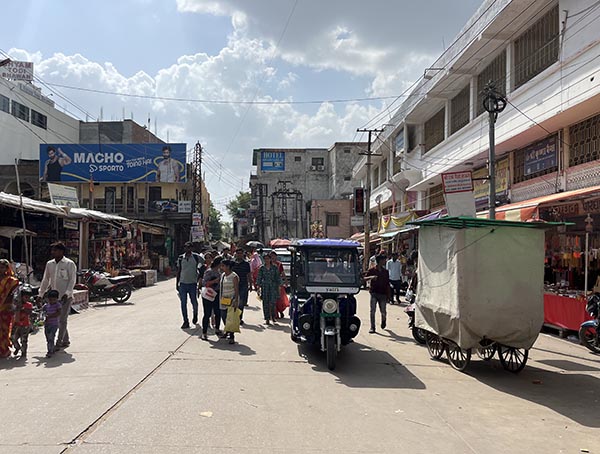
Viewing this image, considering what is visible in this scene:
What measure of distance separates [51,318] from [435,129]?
71.9 feet

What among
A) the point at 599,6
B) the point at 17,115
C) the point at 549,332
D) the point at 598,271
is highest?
the point at 17,115

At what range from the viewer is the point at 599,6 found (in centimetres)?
1255

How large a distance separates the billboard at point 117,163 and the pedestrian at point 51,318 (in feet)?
126

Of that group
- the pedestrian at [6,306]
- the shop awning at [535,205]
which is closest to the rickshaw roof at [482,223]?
the shop awning at [535,205]

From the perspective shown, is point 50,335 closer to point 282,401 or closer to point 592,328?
point 282,401

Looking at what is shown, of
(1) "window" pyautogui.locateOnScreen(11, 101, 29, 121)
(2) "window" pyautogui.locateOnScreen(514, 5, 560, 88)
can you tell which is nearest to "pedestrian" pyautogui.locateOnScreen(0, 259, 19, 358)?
(2) "window" pyautogui.locateOnScreen(514, 5, 560, 88)

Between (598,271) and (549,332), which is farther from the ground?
(598,271)

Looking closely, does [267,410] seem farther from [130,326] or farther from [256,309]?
[256,309]

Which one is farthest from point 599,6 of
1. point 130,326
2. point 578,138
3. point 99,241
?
point 99,241

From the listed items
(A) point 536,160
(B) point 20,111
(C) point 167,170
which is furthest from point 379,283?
(B) point 20,111

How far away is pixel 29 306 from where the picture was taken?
8.41 m

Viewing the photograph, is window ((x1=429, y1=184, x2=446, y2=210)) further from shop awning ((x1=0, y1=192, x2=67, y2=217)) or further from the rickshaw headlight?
the rickshaw headlight

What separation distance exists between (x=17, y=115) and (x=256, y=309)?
43.8 meters

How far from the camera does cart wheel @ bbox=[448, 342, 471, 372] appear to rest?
7.84 metres
